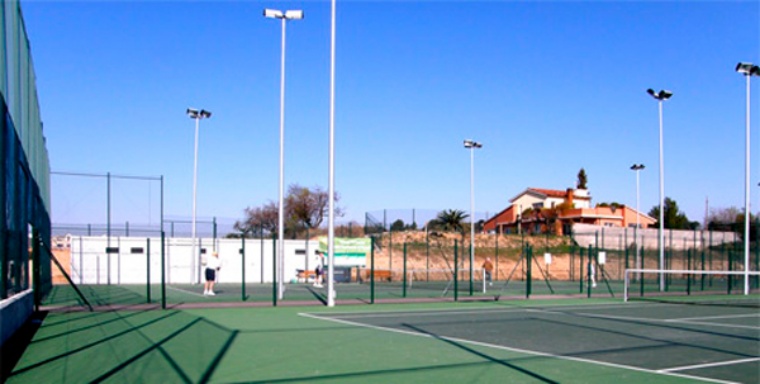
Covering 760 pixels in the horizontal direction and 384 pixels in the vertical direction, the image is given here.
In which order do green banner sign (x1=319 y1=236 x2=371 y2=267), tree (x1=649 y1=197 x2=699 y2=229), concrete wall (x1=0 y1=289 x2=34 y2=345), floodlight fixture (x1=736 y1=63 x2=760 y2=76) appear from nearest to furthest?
1. concrete wall (x1=0 y1=289 x2=34 y2=345)
2. floodlight fixture (x1=736 y1=63 x2=760 y2=76)
3. green banner sign (x1=319 y1=236 x2=371 y2=267)
4. tree (x1=649 y1=197 x2=699 y2=229)


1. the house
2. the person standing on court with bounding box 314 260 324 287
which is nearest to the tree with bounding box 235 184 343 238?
the house

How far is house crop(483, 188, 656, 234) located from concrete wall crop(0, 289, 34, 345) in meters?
51.2

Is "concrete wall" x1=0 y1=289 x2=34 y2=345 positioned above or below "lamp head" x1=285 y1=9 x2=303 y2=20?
below

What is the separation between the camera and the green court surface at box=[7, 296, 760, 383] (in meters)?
9.34

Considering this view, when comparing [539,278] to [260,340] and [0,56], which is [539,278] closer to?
[260,340]

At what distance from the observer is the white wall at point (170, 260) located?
37906 millimetres

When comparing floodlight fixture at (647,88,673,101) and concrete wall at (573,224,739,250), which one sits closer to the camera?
floodlight fixture at (647,88,673,101)

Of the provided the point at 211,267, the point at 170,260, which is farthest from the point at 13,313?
the point at 170,260

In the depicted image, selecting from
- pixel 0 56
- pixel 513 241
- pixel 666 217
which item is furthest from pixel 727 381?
pixel 666 217

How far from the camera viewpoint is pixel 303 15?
2548 centimetres

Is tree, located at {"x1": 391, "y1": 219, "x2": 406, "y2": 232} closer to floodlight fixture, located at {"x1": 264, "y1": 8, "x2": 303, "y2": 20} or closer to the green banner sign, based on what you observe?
the green banner sign

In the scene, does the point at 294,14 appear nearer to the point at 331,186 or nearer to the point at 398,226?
the point at 331,186

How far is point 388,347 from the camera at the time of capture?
1212 cm

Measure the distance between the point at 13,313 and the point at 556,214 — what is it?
6734 cm
